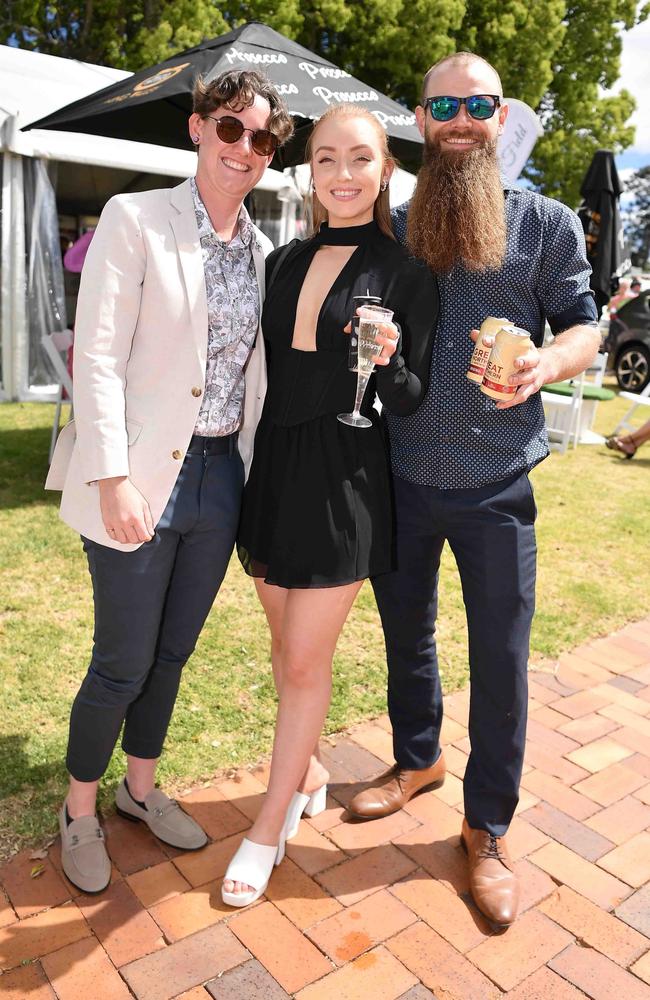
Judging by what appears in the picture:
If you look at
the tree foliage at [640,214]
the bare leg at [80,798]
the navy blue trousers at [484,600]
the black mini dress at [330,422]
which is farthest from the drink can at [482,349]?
the tree foliage at [640,214]

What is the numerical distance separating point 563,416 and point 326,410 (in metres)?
7.42

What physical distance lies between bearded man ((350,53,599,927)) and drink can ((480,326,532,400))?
0.05 m

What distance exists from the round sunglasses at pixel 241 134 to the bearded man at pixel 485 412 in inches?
17.0

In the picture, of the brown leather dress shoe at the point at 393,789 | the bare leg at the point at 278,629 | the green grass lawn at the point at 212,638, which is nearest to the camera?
the bare leg at the point at 278,629

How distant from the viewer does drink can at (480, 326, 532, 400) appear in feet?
6.65

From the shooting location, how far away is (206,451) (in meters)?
2.31

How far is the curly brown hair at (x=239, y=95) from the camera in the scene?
7.18 feet

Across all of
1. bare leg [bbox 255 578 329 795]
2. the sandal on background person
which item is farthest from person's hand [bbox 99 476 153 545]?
the sandal on background person

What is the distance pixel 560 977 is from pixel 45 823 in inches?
63.0

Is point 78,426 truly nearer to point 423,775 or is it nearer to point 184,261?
point 184,261

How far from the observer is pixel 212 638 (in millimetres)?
4109

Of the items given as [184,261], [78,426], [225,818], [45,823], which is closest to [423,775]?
[225,818]

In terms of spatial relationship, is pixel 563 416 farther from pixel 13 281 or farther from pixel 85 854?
pixel 85 854

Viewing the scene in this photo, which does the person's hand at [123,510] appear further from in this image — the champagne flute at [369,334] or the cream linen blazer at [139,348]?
the champagne flute at [369,334]
